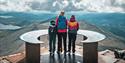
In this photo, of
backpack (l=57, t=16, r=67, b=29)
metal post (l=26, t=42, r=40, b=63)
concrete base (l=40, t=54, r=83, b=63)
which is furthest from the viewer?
backpack (l=57, t=16, r=67, b=29)

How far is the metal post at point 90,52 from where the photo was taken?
7.36 metres

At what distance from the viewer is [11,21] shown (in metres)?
37.3

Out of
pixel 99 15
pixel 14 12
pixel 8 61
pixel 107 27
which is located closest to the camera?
pixel 8 61

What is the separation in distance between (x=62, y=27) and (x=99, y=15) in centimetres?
2548

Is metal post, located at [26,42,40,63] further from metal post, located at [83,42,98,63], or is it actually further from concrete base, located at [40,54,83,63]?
metal post, located at [83,42,98,63]

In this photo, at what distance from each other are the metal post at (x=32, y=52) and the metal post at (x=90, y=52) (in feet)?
5.04

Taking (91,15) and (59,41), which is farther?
(91,15)

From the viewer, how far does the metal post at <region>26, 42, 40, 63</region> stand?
284 inches

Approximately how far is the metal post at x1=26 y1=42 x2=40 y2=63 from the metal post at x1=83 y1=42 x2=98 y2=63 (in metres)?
1.53

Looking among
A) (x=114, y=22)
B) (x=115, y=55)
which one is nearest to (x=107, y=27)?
(x=114, y=22)

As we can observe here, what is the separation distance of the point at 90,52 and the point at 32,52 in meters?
1.90

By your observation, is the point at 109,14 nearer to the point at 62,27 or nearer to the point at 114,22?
the point at 114,22

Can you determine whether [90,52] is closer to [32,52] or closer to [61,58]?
[61,58]

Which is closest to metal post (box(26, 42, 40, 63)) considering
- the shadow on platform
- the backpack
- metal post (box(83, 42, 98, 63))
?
the shadow on platform
